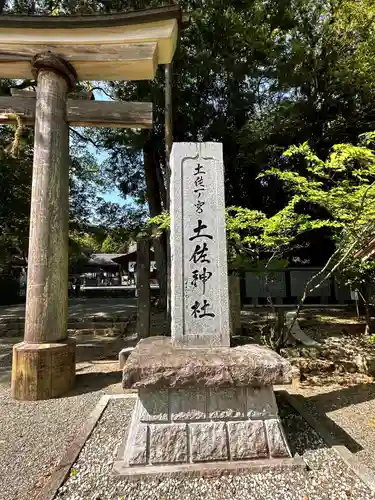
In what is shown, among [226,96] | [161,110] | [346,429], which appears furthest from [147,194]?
[346,429]

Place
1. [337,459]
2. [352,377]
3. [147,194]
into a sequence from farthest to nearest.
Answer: [147,194]
[352,377]
[337,459]

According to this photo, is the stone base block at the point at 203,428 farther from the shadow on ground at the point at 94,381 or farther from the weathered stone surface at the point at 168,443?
the shadow on ground at the point at 94,381

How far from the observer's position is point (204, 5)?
9969 mm

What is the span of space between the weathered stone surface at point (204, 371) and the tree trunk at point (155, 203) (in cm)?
856

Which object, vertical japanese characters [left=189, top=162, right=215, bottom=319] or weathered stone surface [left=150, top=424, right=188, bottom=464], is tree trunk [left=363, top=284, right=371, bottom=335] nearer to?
vertical japanese characters [left=189, top=162, right=215, bottom=319]

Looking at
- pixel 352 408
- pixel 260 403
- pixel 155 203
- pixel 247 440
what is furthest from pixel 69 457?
pixel 155 203

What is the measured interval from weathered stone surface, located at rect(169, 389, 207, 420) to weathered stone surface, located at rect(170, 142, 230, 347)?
1.65ft

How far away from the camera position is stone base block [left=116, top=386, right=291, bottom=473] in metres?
2.47

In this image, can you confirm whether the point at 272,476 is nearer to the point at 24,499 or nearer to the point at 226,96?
the point at 24,499

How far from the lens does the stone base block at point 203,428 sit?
8.11 ft

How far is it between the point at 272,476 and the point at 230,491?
1.19 feet

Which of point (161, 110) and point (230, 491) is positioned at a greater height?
point (161, 110)

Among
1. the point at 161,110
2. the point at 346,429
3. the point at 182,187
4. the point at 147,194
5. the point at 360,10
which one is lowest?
the point at 346,429

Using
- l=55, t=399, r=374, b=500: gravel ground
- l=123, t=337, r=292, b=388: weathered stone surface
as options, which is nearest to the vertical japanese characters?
l=123, t=337, r=292, b=388: weathered stone surface
